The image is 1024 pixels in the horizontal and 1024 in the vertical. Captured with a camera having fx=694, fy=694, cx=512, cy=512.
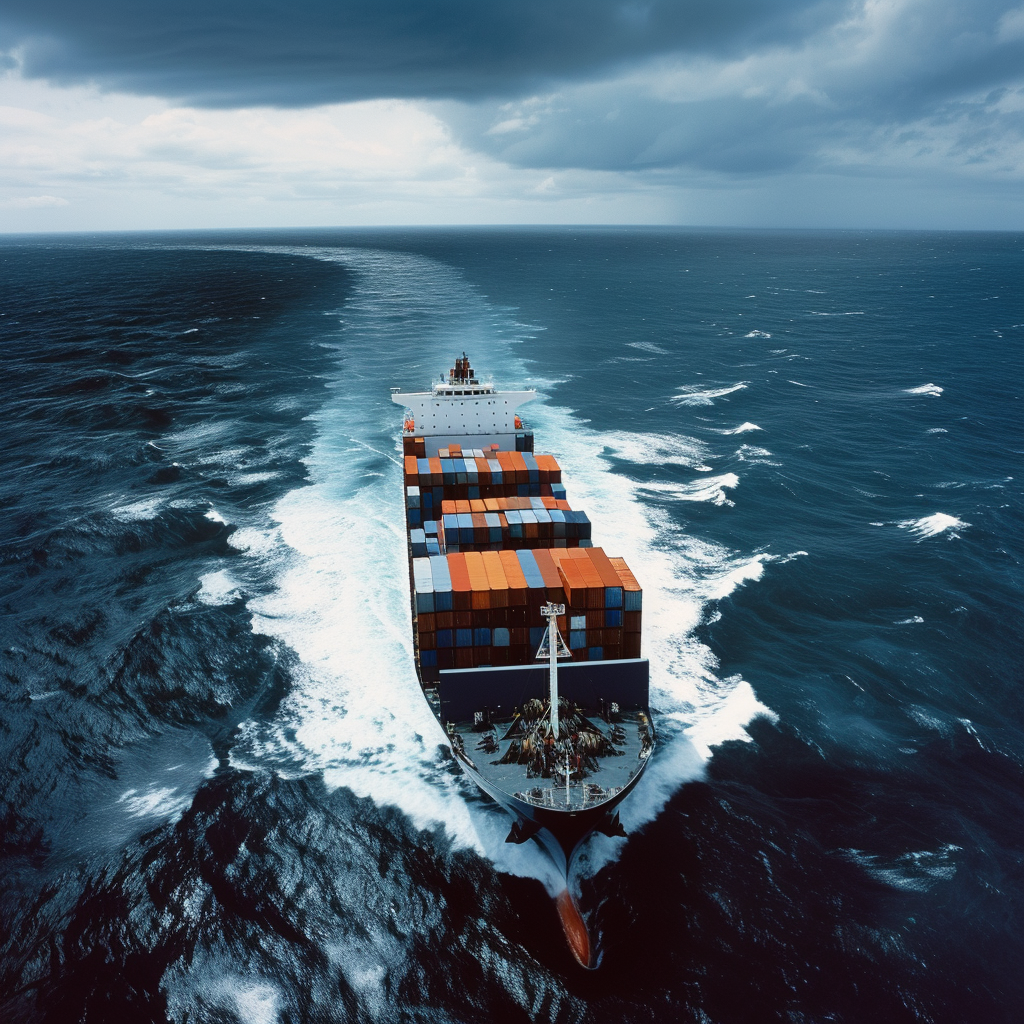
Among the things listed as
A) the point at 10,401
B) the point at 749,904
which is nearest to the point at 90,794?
the point at 749,904

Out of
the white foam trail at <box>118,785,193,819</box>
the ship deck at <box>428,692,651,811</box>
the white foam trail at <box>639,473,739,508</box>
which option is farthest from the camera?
the white foam trail at <box>639,473,739,508</box>

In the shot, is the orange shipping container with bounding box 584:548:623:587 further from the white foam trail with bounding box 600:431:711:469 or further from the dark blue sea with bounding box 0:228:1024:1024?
the white foam trail with bounding box 600:431:711:469

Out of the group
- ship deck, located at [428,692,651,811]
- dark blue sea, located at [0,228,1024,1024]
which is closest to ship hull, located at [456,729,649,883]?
ship deck, located at [428,692,651,811]

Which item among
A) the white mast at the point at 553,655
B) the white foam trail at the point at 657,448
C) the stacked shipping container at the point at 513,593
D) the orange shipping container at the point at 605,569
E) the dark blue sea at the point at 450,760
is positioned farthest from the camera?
the white foam trail at the point at 657,448

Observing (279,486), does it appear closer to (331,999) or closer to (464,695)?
(464,695)

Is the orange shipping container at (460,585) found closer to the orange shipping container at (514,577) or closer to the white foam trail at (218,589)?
the orange shipping container at (514,577)

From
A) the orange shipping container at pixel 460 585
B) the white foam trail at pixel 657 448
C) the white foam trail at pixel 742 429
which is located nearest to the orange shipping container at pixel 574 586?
the orange shipping container at pixel 460 585

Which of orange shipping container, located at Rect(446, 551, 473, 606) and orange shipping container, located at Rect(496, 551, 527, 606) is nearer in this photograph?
orange shipping container, located at Rect(446, 551, 473, 606)
